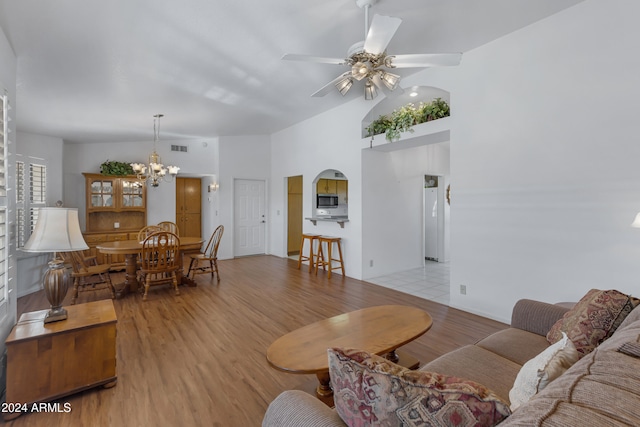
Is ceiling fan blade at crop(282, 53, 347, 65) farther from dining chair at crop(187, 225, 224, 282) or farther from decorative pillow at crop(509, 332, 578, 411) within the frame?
dining chair at crop(187, 225, 224, 282)

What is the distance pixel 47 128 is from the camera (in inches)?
197

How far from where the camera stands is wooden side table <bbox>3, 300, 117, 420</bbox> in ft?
6.12

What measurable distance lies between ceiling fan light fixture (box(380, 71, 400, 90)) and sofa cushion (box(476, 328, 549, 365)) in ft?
7.11

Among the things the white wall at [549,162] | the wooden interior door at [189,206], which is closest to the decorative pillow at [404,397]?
the white wall at [549,162]

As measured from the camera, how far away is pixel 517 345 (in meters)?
1.87

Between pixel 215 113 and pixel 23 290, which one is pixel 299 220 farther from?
pixel 23 290

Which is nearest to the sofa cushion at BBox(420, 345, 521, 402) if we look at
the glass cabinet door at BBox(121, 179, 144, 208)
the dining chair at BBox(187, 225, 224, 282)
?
the dining chair at BBox(187, 225, 224, 282)

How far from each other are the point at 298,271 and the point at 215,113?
3234 millimetres

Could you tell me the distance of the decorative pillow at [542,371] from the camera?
948mm

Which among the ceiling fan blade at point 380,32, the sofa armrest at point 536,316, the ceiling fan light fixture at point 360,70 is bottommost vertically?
the sofa armrest at point 536,316

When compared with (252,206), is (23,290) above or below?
below

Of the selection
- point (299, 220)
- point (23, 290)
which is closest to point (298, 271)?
point (299, 220)

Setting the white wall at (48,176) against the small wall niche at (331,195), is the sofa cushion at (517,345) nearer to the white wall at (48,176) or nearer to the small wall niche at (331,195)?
the small wall niche at (331,195)

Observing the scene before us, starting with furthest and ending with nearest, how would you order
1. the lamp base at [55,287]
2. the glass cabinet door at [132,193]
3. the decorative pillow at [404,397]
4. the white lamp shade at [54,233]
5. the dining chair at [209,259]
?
the glass cabinet door at [132,193], the dining chair at [209,259], the lamp base at [55,287], the white lamp shade at [54,233], the decorative pillow at [404,397]
